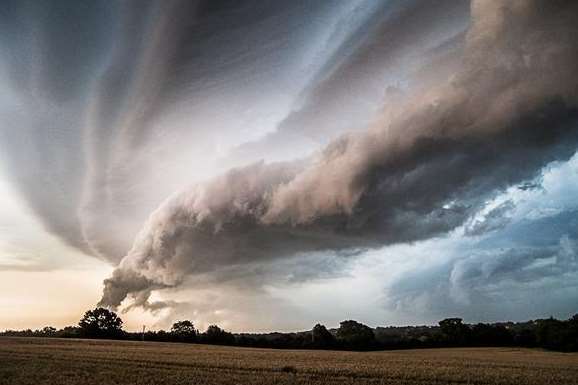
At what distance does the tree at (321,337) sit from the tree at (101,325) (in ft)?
175

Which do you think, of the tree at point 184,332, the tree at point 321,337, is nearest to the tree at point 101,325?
the tree at point 184,332

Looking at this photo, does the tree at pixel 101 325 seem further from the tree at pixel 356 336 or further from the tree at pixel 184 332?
the tree at pixel 356 336

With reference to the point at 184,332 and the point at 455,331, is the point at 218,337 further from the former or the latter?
the point at 455,331

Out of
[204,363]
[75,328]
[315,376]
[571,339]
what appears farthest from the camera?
[75,328]

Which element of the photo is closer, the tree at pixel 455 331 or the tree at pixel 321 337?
the tree at pixel 321 337

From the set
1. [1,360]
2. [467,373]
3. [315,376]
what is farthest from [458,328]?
[1,360]

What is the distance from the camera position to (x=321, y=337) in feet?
331

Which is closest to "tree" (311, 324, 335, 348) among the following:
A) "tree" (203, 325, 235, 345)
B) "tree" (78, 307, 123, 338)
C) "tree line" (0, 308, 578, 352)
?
"tree line" (0, 308, 578, 352)

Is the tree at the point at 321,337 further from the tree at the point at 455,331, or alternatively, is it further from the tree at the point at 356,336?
the tree at the point at 455,331

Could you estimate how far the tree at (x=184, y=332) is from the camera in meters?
110

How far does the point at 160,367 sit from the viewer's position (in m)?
36.3

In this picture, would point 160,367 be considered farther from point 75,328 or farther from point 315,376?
point 75,328

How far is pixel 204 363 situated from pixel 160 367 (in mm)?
4391

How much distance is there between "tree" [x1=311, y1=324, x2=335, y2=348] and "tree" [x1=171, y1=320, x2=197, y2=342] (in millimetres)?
28246
